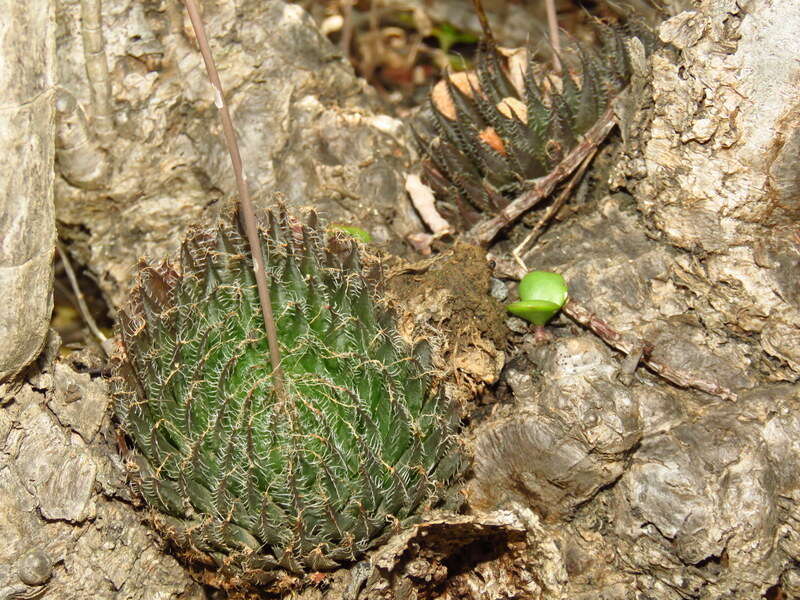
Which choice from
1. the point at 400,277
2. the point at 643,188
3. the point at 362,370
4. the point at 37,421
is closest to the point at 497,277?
the point at 400,277

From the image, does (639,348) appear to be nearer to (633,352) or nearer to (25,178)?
(633,352)

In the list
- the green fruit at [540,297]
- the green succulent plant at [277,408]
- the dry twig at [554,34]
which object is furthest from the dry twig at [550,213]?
the green succulent plant at [277,408]

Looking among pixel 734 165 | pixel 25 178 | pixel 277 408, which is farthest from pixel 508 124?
pixel 25 178

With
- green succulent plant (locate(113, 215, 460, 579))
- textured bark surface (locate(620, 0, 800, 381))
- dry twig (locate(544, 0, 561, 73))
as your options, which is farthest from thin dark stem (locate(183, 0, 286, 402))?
dry twig (locate(544, 0, 561, 73))

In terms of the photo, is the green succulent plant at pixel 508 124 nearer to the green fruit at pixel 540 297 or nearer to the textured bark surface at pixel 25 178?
the green fruit at pixel 540 297

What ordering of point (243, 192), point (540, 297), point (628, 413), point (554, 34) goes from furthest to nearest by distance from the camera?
1. point (554, 34)
2. point (540, 297)
3. point (628, 413)
4. point (243, 192)

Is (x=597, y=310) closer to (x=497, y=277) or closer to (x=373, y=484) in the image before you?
(x=497, y=277)

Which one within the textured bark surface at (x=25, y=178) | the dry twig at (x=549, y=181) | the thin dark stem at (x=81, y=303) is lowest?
the thin dark stem at (x=81, y=303)
